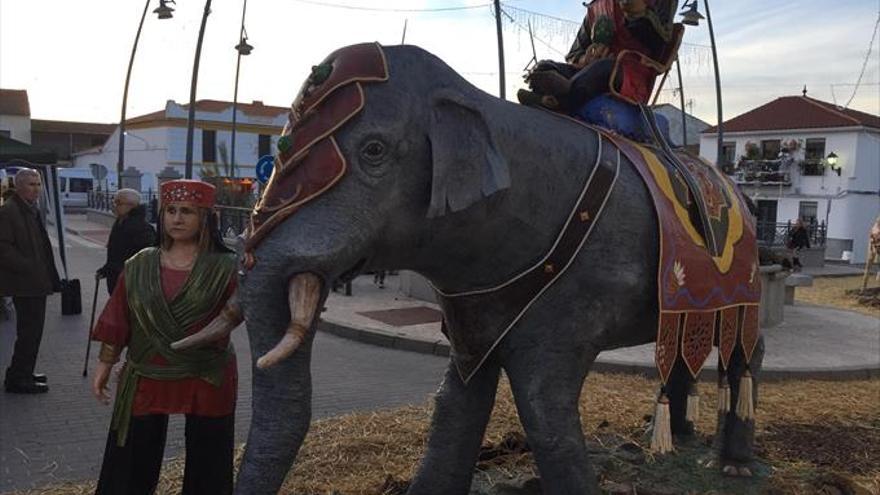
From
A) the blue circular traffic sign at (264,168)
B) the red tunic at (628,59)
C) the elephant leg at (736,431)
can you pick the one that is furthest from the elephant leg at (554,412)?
the blue circular traffic sign at (264,168)

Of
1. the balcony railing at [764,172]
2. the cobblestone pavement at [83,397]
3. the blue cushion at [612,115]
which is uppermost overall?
the balcony railing at [764,172]

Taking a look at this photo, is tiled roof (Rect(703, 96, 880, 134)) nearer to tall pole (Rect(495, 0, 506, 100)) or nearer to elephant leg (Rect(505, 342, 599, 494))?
tall pole (Rect(495, 0, 506, 100))

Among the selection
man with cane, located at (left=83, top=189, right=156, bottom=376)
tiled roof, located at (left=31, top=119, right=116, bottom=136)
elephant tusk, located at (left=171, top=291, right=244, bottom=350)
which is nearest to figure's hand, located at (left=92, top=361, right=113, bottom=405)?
elephant tusk, located at (left=171, top=291, right=244, bottom=350)

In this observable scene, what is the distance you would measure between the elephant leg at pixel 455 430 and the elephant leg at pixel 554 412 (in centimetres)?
50

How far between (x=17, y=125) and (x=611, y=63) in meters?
60.7

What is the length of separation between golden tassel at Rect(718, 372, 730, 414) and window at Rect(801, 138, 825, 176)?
33.2 m

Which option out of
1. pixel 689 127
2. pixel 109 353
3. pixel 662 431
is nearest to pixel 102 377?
pixel 109 353

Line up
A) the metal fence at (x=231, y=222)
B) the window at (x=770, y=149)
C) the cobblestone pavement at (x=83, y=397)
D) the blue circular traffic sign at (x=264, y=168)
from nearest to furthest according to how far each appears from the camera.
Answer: the cobblestone pavement at (x=83, y=397) → the blue circular traffic sign at (x=264, y=168) → the metal fence at (x=231, y=222) → the window at (x=770, y=149)

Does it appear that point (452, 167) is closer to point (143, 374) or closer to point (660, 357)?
point (660, 357)

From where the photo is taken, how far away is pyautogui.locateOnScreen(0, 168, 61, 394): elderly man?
602 cm

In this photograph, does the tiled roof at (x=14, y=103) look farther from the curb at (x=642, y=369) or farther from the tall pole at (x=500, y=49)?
the curb at (x=642, y=369)

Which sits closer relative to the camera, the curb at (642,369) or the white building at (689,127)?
the curb at (642,369)

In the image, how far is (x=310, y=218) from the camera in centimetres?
195

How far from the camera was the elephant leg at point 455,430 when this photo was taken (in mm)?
2969
